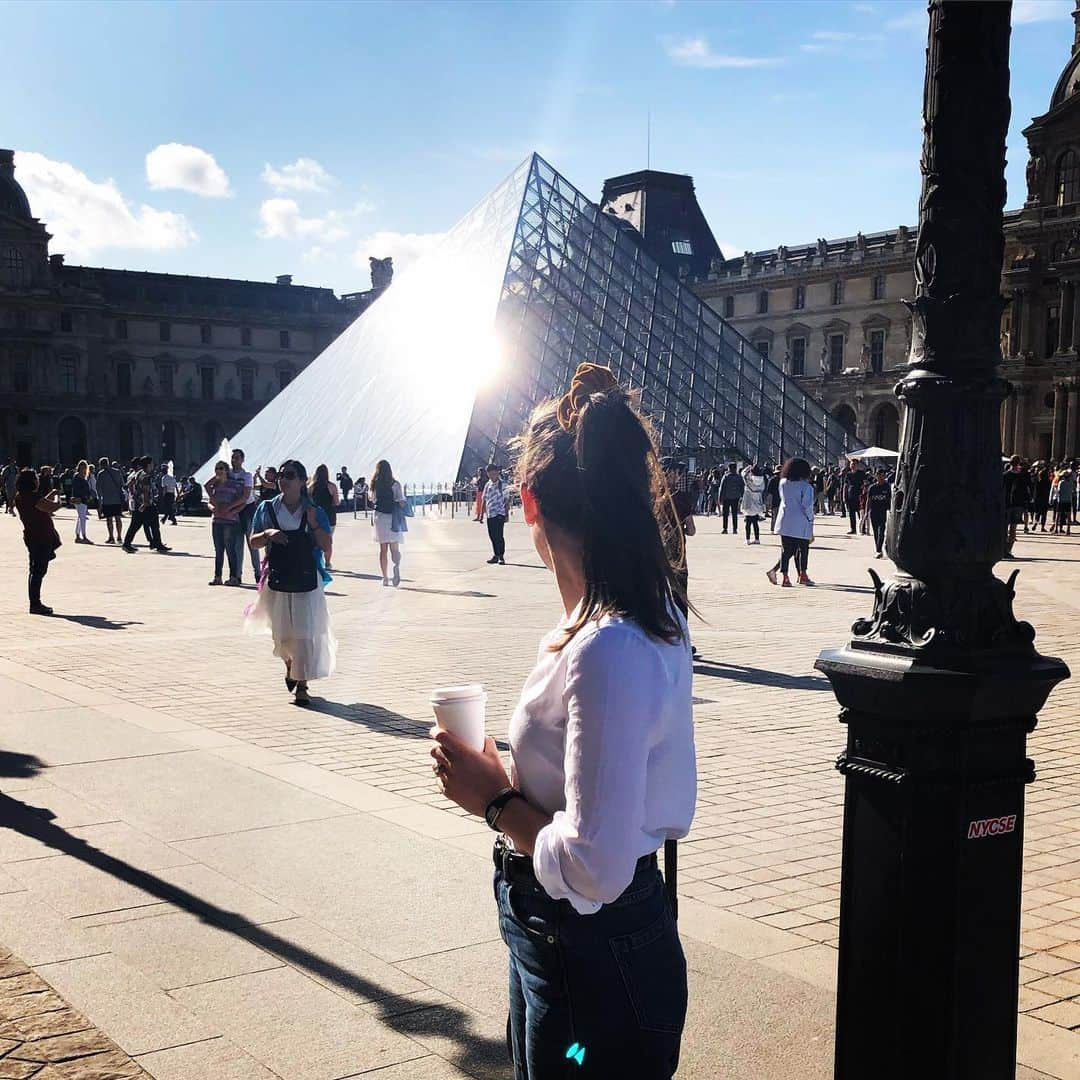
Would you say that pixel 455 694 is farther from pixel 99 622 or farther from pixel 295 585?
pixel 99 622

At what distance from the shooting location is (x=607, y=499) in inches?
71.4

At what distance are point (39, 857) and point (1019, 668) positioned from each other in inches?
132

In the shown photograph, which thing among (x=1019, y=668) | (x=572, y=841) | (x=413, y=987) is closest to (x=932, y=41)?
(x=1019, y=668)

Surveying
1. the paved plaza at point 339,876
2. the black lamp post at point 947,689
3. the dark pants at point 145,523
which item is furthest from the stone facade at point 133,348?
the black lamp post at point 947,689

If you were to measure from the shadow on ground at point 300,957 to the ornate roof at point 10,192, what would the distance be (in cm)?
7302

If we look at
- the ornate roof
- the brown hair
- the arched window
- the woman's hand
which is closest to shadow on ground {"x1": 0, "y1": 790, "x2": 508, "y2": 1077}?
the woman's hand

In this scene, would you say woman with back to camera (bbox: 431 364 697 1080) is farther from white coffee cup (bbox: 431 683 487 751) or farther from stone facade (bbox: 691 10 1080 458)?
stone facade (bbox: 691 10 1080 458)

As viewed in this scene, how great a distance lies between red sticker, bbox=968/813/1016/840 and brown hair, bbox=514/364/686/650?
821mm

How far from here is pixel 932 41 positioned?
7.97 feet

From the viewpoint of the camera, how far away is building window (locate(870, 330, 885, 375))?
62844mm

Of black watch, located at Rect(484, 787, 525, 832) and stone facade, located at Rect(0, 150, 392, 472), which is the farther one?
stone facade, located at Rect(0, 150, 392, 472)

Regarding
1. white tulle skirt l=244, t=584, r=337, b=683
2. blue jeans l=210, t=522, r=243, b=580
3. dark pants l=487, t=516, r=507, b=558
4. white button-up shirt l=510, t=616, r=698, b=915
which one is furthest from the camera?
dark pants l=487, t=516, r=507, b=558

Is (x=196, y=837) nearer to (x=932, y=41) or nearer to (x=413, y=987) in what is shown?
(x=413, y=987)

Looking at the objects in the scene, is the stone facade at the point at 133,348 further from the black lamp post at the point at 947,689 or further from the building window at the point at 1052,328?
the black lamp post at the point at 947,689
